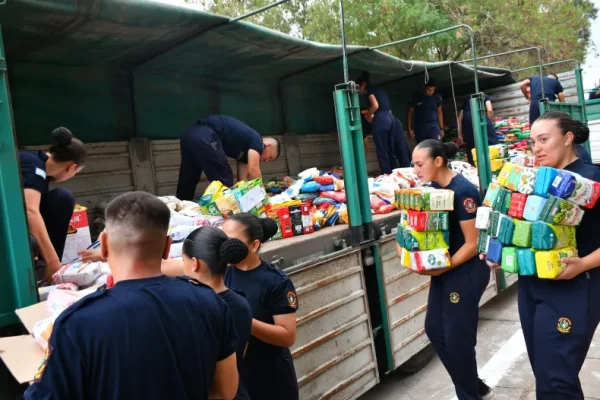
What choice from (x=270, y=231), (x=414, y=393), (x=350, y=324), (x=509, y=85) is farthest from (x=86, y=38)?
(x=509, y=85)

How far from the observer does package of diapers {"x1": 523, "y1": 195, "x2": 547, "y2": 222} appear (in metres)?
2.62

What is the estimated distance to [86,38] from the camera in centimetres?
418

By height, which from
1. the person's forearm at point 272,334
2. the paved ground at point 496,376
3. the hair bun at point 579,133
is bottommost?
the paved ground at point 496,376

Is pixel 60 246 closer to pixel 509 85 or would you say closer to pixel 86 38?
pixel 86 38

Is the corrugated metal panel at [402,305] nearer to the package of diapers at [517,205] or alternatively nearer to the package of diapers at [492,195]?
the package of diapers at [492,195]

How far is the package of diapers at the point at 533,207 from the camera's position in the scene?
262 cm

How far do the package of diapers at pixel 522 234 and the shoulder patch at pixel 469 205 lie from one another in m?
0.57

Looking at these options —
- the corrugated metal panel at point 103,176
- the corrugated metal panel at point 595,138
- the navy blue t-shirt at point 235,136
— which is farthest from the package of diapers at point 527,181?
the corrugated metal panel at point 595,138

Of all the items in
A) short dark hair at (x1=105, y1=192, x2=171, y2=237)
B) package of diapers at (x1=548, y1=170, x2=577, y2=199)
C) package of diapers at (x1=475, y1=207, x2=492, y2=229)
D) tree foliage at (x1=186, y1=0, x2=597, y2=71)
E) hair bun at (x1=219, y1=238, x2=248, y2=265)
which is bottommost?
package of diapers at (x1=475, y1=207, x2=492, y2=229)

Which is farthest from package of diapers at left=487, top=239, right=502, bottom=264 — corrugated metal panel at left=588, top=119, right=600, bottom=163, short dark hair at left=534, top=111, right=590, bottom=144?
corrugated metal panel at left=588, top=119, right=600, bottom=163

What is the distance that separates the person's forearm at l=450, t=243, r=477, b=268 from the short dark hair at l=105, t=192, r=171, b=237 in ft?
7.48

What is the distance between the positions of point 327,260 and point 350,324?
0.56 m

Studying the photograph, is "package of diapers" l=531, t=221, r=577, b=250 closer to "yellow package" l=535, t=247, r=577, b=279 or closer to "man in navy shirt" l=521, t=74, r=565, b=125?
"yellow package" l=535, t=247, r=577, b=279

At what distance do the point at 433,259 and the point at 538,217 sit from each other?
2.68 ft
